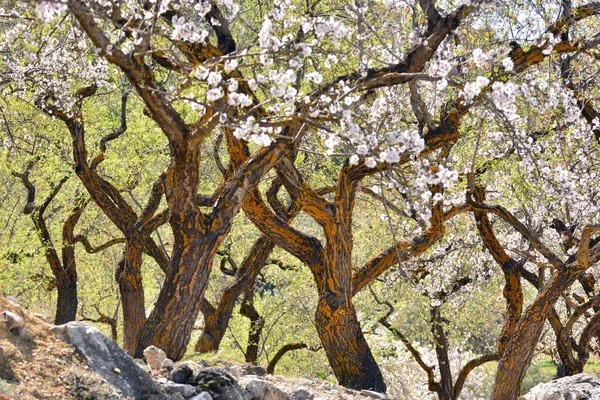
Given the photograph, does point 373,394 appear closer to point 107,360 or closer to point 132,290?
point 107,360

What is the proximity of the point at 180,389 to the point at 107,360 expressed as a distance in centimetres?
73

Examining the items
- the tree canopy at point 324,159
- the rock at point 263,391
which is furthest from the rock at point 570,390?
the rock at point 263,391

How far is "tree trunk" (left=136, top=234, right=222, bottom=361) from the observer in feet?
31.5

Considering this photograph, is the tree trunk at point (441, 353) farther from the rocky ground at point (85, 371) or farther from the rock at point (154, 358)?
the rock at point (154, 358)

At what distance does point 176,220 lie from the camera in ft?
31.4

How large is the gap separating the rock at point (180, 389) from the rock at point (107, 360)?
0.21m

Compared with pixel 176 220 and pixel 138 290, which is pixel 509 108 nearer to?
pixel 176 220

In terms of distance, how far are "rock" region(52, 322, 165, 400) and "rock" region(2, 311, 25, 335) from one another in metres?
0.35

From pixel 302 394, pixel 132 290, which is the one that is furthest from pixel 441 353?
pixel 302 394

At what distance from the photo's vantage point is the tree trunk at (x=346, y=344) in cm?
1141

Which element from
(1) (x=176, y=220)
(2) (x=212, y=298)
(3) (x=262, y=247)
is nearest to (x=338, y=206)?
(1) (x=176, y=220)

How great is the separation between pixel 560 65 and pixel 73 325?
8.49 metres

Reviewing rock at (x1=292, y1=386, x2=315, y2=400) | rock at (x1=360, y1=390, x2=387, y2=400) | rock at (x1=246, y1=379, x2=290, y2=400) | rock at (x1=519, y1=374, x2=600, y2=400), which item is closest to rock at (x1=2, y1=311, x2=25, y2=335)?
rock at (x1=246, y1=379, x2=290, y2=400)

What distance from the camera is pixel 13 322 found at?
6.71 metres
